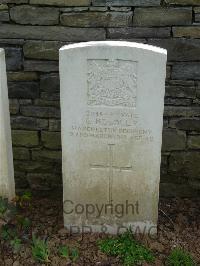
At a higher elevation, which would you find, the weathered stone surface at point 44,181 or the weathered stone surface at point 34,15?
the weathered stone surface at point 34,15

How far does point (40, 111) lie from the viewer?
412cm

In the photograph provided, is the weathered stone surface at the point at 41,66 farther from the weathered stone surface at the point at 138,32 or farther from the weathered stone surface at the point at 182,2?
the weathered stone surface at the point at 182,2

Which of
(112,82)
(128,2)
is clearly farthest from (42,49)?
(112,82)

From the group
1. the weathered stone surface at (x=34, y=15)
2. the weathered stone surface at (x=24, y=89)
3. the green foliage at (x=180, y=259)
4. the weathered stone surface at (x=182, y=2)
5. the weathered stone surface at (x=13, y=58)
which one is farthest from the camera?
the weathered stone surface at (x=24, y=89)

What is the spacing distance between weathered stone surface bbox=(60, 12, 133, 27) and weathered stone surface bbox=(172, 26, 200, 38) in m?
0.39

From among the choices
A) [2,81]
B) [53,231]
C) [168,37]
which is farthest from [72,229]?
[168,37]

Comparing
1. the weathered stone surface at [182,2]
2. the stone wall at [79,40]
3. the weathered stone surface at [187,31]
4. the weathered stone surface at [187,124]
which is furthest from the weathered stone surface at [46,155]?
the weathered stone surface at [182,2]

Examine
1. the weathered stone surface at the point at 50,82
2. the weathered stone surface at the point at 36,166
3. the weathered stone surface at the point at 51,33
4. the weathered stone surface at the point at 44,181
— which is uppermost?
the weathered stone surface at the point at 51,33

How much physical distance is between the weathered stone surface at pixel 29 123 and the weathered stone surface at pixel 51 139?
80 mm

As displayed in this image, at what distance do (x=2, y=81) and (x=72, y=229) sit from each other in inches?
54.2

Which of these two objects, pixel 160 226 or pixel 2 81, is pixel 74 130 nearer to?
pixel 2 81

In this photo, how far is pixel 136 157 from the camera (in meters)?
3.46

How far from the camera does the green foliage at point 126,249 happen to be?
11.4 ft

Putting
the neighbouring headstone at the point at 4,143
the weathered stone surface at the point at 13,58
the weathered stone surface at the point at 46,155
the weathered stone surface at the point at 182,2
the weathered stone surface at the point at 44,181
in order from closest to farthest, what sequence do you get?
1. the neighbouring headstone at the point at 4,143
2. the weathered stone surface at the point at 182,2
3. the weathered stone surface at the point at 13,58
4. the weathered stone surface at the point at 46,155
5. the weathered stone surface at the point at 44,181
